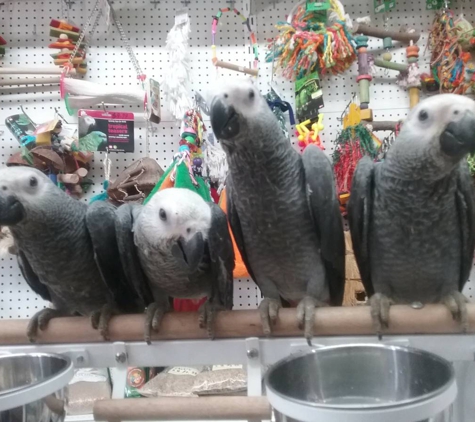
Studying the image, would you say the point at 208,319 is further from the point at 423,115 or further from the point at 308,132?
the point at 308,132

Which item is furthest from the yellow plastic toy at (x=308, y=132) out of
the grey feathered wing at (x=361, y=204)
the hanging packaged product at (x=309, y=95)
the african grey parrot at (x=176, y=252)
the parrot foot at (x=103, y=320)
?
the parrot foot at (x=103, y=320)

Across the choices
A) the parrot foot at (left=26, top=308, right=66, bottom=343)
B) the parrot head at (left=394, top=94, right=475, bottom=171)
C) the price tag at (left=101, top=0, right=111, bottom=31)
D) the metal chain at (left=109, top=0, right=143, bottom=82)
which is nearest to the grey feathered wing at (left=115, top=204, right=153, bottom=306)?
the parrot foot at (left=26, top=308, right=66, bottom=343)

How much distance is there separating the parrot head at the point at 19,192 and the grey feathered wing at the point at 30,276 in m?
0.23

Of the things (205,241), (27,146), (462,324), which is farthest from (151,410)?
(27,146)

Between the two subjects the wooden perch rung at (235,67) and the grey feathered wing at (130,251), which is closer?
the grey feathered wing at (130,251)

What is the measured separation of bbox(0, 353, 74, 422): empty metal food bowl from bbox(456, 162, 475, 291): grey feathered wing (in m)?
0.86

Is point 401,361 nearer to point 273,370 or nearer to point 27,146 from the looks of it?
point 273,370

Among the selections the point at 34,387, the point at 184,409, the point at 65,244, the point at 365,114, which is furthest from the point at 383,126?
the point at 34,387

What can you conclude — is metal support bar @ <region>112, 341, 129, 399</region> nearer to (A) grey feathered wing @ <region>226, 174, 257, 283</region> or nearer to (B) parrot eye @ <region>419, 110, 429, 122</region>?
(A) grey feathered wing @ <region>226, 174, 257, 283</region>

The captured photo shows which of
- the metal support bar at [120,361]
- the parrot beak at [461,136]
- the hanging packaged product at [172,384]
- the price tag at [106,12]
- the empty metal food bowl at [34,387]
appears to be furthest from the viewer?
the price tag at [106,12]

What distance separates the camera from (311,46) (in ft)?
5.72

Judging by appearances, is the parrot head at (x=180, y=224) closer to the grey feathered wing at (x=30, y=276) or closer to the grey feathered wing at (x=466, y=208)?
the grey feathered wing at (x=30, y=276)

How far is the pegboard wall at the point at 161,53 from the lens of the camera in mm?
1983

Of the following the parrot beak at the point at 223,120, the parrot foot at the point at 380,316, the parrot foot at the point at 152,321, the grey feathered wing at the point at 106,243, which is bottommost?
the parrot foot at the point at 152,321
